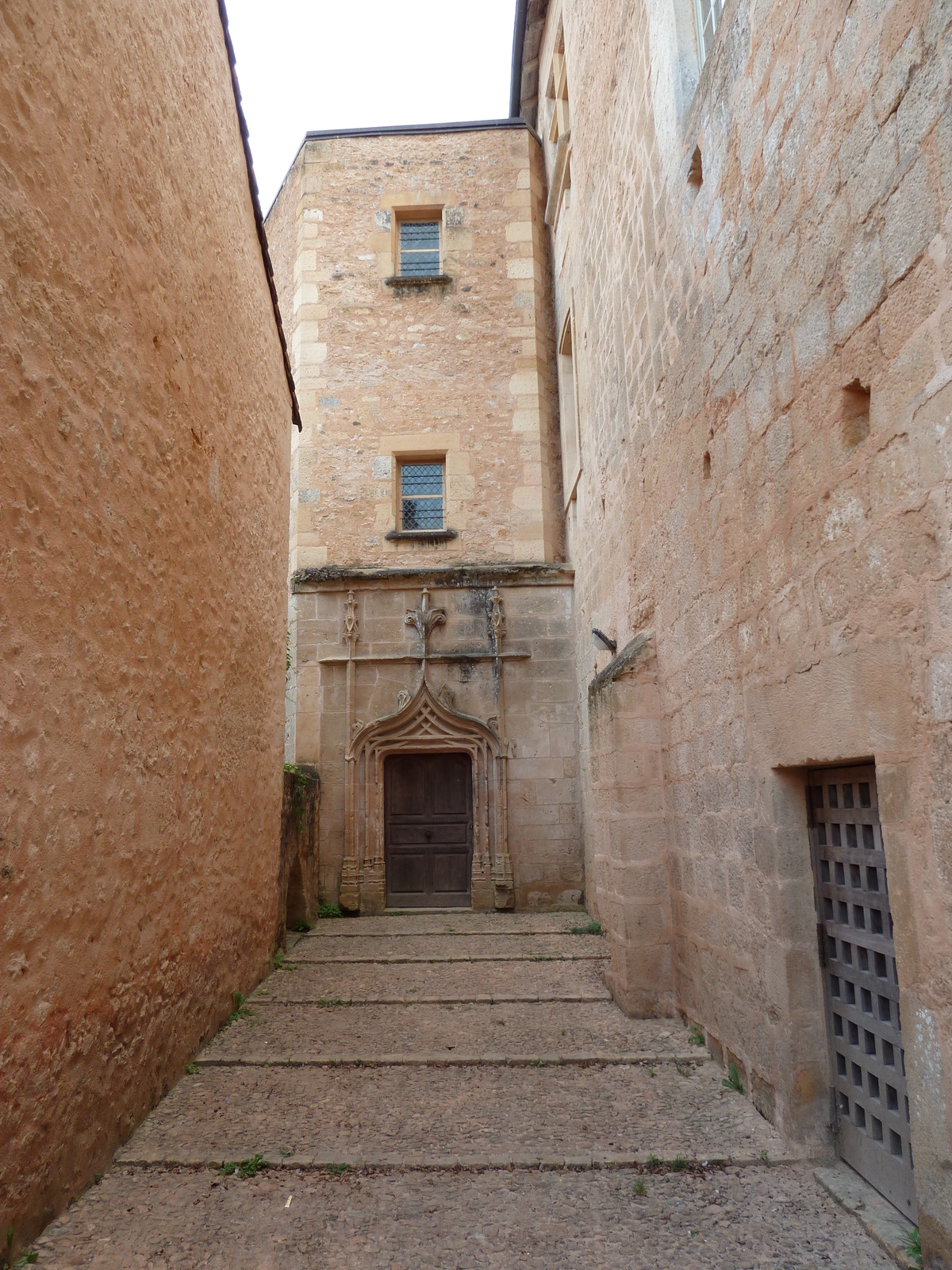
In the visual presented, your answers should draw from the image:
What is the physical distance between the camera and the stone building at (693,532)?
2.28 metres

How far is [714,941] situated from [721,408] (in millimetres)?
2519

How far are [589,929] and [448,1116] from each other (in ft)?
14.1

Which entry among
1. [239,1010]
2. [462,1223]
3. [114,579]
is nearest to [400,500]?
[239,1010]

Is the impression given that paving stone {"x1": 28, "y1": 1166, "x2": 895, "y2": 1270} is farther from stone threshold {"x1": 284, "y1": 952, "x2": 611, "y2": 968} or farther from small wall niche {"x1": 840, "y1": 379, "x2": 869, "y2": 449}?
stone threshold {"x1": 284, "y1": 952, "x2": 611, "y2": 968}

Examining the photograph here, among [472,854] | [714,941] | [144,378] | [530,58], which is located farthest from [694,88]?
[530,58]

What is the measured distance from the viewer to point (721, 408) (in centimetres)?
378

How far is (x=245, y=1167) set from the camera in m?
3.12

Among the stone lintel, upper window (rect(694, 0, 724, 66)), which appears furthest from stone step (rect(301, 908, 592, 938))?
upper window (rect(694, 0, 724, 66))

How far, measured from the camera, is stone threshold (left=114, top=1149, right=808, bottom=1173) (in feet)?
10.0

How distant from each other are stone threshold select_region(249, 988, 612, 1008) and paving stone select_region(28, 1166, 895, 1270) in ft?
7.30

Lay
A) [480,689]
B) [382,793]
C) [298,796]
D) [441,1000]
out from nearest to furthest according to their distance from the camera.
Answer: [441,1000] < [298,796] < [382,793] < [480,689]

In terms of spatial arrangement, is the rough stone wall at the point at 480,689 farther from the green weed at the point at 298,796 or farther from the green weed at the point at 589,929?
the green weed at the point at 589,929

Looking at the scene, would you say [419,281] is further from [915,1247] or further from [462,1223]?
[915,1247]

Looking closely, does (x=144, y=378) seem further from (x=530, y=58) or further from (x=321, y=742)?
(x=530, y=58)
